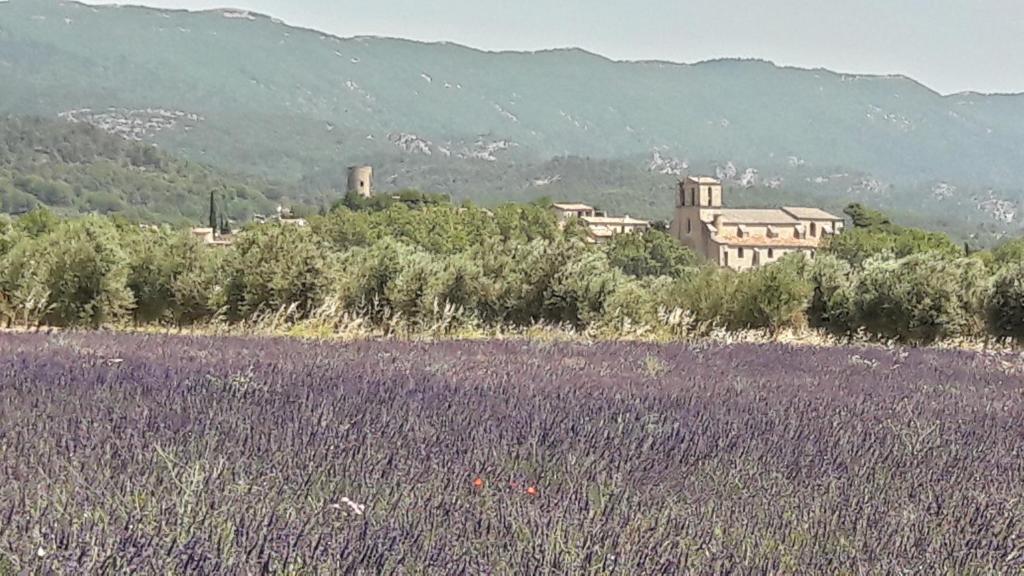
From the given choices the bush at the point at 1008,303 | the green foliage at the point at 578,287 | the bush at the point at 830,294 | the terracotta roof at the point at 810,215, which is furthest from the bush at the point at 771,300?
the terracotta roof at the point at 810,215

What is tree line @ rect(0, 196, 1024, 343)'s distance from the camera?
17625mm

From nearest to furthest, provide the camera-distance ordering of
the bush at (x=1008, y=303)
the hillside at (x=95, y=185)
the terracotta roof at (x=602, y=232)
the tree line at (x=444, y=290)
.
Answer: the tree line at (x=444, y=290)
the bush at (x=1008, y=303)
the terracotta roof at (x=602, y=232)
the hillside at (x=95, y=185)

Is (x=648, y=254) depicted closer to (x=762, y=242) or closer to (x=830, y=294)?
(x=762, y=242)

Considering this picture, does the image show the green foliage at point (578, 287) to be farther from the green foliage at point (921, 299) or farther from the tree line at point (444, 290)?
the green foliage at point (921, 299)

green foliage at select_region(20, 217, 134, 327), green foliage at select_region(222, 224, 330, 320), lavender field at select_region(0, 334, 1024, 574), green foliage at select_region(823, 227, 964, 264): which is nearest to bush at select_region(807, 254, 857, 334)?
green foliage at select_region(222, 224, 330, 320)

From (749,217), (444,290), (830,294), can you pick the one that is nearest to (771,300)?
(830,294)

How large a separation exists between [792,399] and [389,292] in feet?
42.2

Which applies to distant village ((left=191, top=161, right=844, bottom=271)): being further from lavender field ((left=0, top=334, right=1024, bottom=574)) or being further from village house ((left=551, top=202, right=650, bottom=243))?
lavender field ((left=0, top=334, right=1024, bottom=574))

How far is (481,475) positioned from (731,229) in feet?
458

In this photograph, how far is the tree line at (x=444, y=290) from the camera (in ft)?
57.8

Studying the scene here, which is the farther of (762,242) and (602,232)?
(602,232)

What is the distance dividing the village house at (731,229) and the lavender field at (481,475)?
123 m

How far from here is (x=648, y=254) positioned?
4245 inches

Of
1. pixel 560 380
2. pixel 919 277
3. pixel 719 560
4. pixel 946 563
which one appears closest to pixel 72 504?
pixel 719 560
